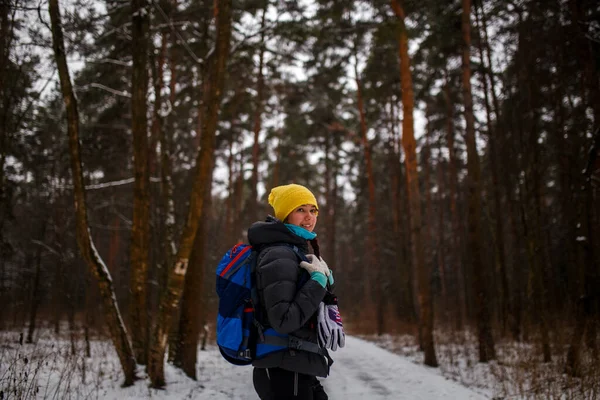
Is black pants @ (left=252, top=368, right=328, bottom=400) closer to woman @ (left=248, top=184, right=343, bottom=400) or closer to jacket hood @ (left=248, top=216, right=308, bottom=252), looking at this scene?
woman @ (left=248, top=184, right=343, bottom=400)

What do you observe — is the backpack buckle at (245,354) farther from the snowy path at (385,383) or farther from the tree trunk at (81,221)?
the tree trunk at (81,221)

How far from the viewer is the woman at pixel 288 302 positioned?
1.93 m

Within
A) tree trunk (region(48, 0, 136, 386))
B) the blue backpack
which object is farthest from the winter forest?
the blue backpack

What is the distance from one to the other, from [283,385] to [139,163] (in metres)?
5.63

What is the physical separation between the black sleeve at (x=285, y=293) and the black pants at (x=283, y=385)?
0.30m

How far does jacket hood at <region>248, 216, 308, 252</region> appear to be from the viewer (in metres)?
2.17

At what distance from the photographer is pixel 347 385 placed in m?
6.68

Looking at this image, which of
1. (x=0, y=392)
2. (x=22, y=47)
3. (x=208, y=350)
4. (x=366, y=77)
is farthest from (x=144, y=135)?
(x=366, y=77)

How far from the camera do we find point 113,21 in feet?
30.9

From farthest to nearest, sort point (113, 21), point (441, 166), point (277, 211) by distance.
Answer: point (441, 166) → point (113, 21) → point (277, 211)

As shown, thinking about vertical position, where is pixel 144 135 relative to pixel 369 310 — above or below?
above

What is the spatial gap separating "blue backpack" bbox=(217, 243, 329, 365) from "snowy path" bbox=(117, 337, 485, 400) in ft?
14.6

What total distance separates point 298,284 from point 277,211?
481mm

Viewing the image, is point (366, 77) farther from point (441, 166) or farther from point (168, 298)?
point (168, 298)
